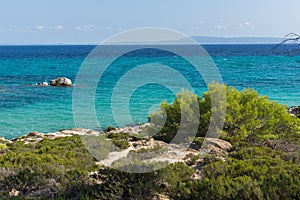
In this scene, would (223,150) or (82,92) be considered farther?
(82,92)

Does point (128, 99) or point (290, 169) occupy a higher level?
point (290, 169)

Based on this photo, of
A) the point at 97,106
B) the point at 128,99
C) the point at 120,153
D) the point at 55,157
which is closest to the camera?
the point at 55,157

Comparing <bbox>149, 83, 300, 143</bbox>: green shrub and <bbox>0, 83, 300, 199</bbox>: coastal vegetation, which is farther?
<bbox>149, 83, 300, 143</bbox>: green shrub

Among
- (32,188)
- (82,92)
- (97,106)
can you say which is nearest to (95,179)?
(32,188)

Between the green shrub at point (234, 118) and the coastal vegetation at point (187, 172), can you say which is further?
the green shrub at point (234, 118)

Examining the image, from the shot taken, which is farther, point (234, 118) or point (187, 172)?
point (234, 118)

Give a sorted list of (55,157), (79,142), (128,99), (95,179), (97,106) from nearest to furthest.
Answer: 1. (95,179)
2. (55,157)
3. (79,142)
4. (97,106)
5. (128,99)

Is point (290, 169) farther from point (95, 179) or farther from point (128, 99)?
point (128, 99)

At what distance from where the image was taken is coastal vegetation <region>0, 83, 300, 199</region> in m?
7.11

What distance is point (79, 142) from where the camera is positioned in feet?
41.0

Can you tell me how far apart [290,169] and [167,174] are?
2573 mm

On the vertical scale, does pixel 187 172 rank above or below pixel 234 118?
below

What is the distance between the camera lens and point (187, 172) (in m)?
8.31

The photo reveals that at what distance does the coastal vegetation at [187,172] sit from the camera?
7109mm
